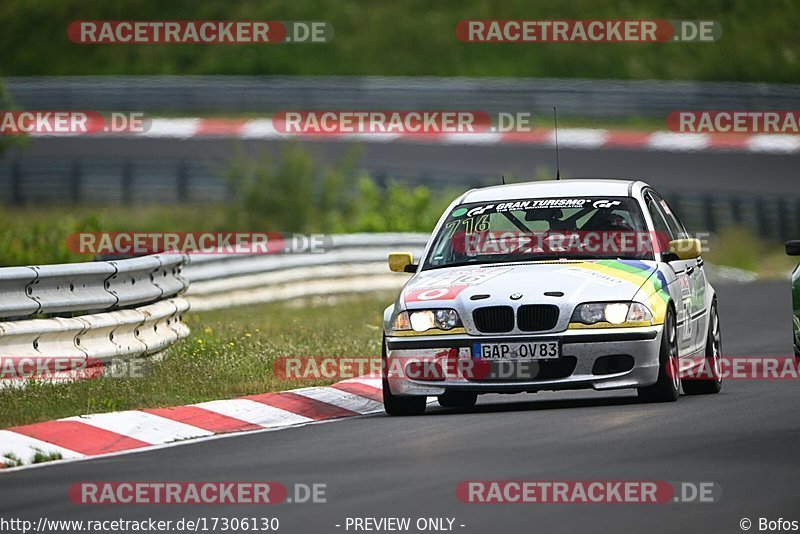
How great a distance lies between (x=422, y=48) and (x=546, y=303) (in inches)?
1660

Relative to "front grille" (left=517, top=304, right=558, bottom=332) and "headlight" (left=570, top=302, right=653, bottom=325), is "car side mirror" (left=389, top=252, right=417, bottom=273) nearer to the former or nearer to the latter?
"front grille" (left=517, top=304, right=558, bottom=332)

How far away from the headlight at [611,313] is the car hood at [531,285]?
1.6 inches

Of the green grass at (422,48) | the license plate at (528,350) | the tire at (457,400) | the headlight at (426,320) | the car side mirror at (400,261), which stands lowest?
the tire at (457,400)

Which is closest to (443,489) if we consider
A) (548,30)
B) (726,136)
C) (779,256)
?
(779,256)

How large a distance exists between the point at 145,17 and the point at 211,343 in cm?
4181

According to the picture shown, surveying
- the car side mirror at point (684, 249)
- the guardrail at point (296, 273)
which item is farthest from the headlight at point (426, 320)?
the guardrail at point (296, 273)

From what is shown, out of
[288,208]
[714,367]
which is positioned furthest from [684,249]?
[288,208]

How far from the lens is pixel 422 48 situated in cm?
5328

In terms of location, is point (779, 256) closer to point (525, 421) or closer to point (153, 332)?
point (153, 332)

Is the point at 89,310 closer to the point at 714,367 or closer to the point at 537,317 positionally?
the point at 537,317

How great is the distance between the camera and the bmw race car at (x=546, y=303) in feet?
38.2

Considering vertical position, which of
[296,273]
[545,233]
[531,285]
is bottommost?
[296,273]

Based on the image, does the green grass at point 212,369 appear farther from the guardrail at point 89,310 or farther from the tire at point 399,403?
the tire at point 399,403

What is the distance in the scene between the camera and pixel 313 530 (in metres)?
7.87
